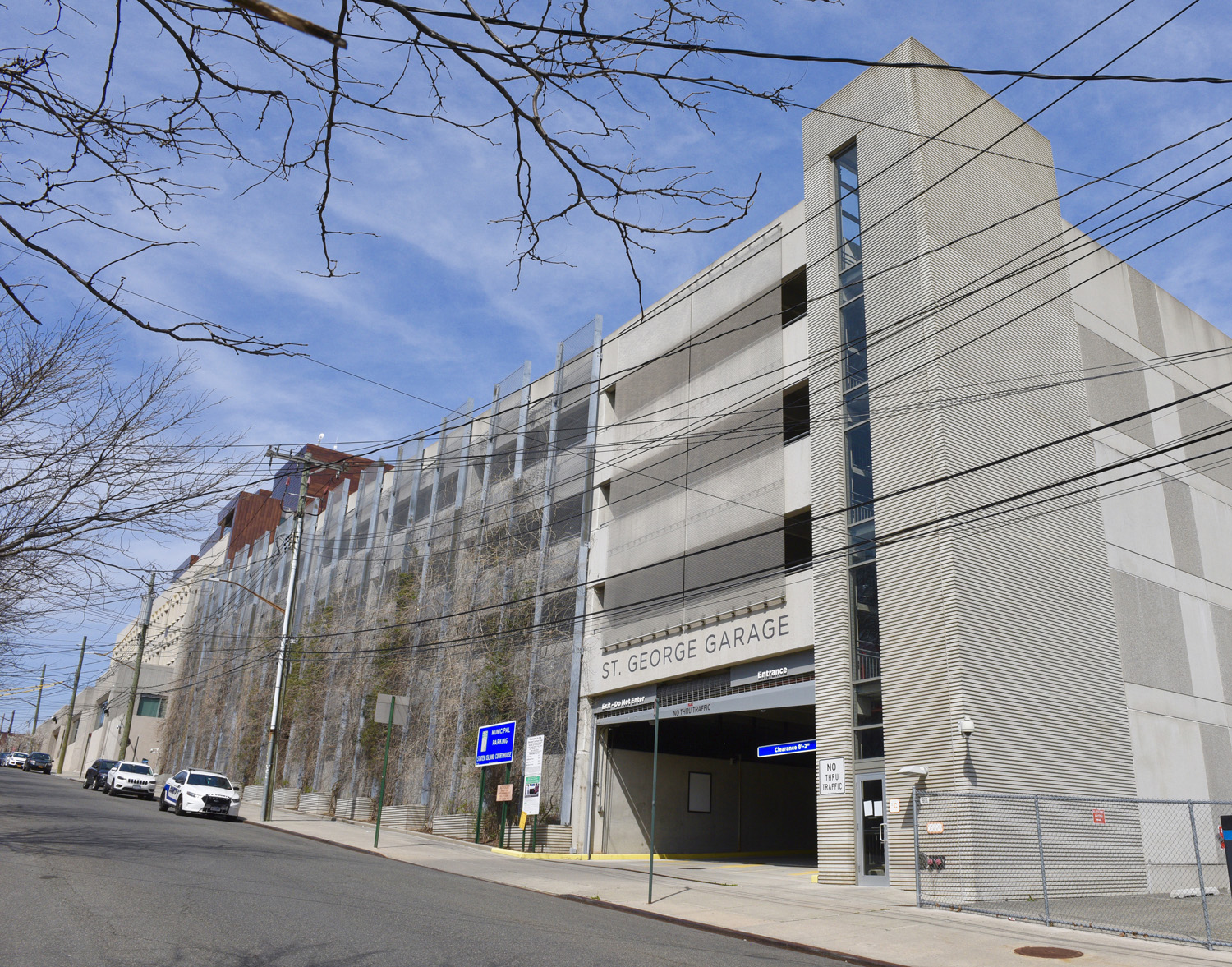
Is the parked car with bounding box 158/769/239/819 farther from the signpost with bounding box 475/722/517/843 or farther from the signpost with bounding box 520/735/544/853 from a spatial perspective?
the signpost with bounding box 520/735/544/853

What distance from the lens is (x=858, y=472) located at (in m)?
21.0

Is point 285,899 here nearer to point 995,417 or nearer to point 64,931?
point 64,931

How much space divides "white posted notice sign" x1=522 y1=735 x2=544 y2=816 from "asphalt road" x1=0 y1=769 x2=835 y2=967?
7026mm

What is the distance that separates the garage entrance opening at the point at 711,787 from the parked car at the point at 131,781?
63.4 feet

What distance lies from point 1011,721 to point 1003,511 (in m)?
4.15

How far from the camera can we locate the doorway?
18.2 meters

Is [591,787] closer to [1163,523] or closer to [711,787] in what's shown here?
[711,787]

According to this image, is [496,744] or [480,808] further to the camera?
[480,808]

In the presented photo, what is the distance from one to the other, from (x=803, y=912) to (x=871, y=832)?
513 cm

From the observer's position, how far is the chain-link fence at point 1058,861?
15.4 meters

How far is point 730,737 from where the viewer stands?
31625mm

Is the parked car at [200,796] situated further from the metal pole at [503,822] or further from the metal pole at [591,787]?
the metal pole at [591,787]

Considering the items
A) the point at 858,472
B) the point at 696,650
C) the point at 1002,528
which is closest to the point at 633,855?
the point at 696,650

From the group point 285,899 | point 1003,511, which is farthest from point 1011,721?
point 285,899
